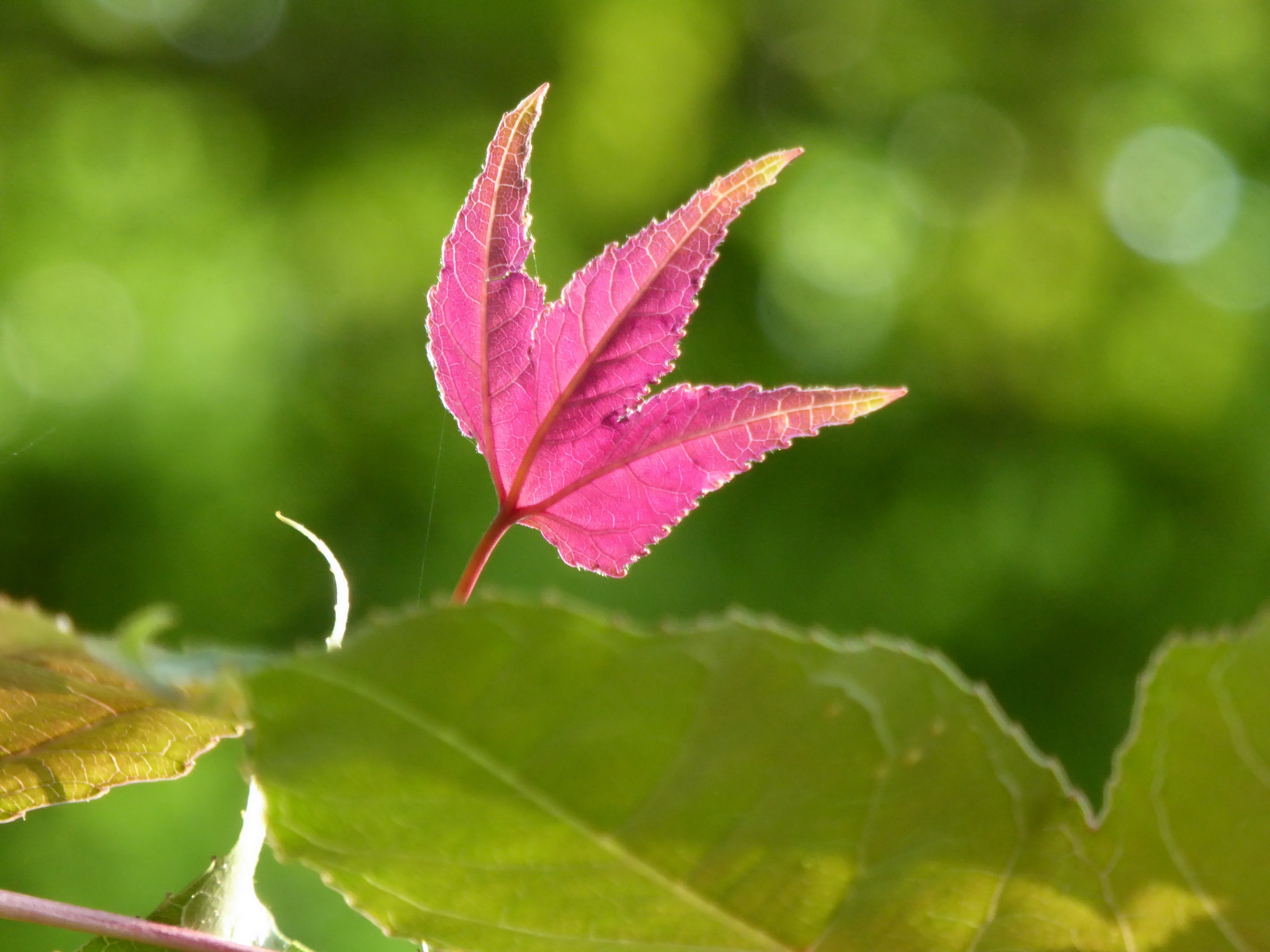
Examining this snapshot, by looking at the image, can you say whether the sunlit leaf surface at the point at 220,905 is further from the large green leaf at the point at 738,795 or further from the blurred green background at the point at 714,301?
the blurred green background at the point at 714,301

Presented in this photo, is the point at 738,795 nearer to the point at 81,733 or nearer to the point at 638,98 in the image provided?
the point at 81,733

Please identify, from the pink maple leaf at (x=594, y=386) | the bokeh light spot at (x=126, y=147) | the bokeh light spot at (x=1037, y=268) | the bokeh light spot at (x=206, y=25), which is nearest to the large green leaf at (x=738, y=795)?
the pink maple leaf at (x=594, y=386)

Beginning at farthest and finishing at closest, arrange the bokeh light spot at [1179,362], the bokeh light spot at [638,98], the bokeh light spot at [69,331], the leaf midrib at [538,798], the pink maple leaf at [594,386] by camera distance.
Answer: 1. the bokeh light spot at [638,98]
2. the bokeh light spot at [1179,362]
3. the bokeh light spot at [69,331]
4. the pink maple leaf at [594,386]
5. the leaf midrib at [538,798]

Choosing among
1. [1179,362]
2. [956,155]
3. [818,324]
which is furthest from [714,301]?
[1179,362]

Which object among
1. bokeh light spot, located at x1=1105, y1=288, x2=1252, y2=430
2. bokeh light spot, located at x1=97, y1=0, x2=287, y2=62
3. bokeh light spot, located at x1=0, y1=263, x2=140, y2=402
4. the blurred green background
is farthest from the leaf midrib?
bokeh light spot, located at x1=97, y1=0, x2=287, y2=62

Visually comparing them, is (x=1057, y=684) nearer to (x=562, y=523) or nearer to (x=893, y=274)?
(x=893, y=274)

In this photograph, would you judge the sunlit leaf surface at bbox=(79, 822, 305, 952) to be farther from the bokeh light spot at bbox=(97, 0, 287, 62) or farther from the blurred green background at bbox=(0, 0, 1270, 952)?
the bokeh light spot at bbox=(97, 0, 287, 62)

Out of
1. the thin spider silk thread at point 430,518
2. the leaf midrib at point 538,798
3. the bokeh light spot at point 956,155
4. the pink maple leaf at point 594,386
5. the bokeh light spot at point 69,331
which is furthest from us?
the bokeh light spot at point 956,155
